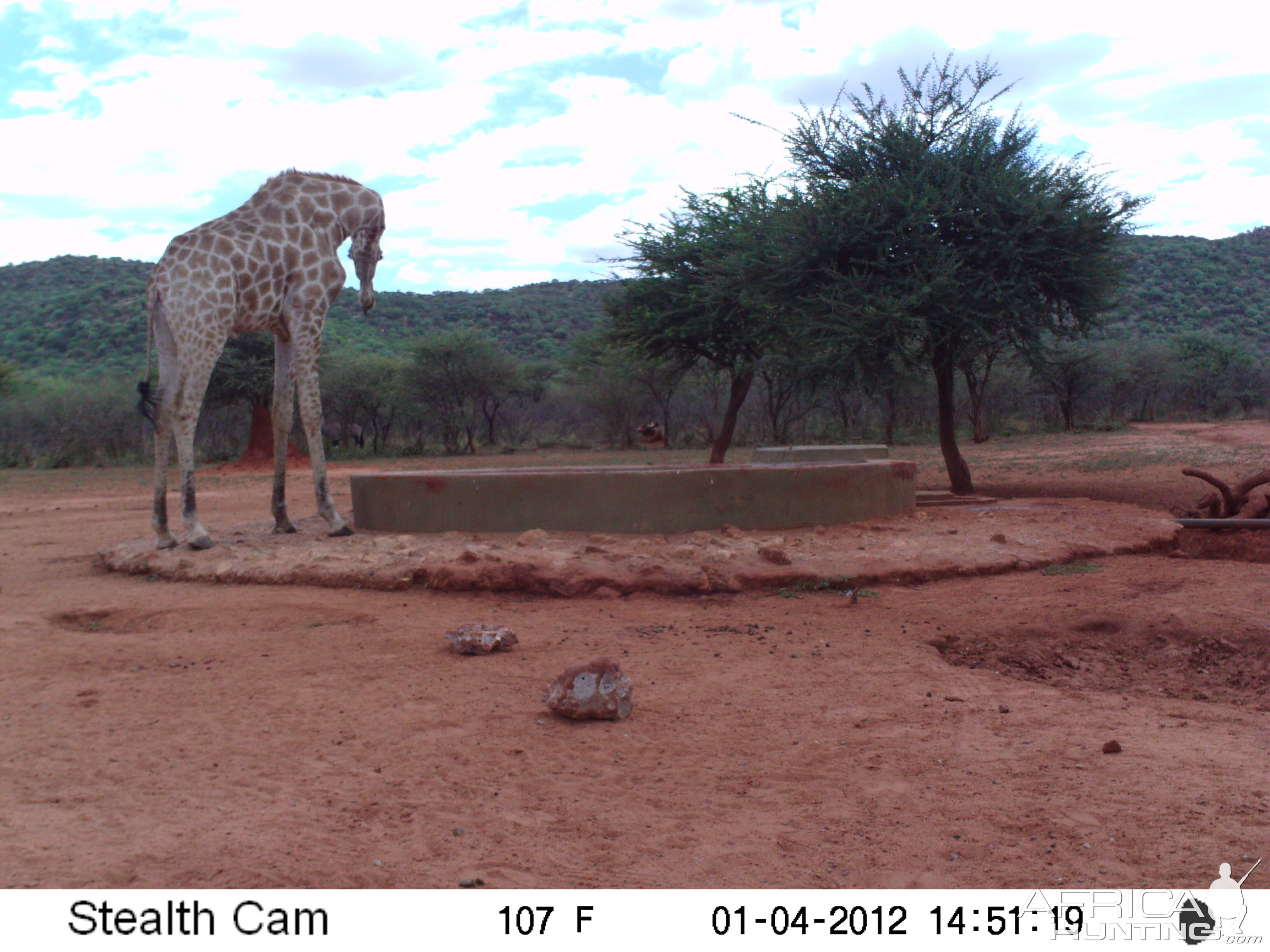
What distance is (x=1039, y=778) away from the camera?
316cm

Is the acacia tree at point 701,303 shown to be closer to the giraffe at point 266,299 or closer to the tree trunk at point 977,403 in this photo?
the giraffe at point 266,299

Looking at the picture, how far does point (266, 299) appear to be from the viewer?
8078mm

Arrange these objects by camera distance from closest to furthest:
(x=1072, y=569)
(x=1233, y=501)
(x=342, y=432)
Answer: (x=1072, y=569), (x=1233, y=501), (x=342, y=432)

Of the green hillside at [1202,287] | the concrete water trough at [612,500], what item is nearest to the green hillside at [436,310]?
the green hillside at [1202,287]

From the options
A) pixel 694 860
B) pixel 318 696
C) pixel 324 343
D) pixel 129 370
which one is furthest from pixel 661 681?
pixel 324 343

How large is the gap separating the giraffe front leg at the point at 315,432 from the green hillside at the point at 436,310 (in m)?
29.0

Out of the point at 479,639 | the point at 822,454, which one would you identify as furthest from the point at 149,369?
the point at 822,454

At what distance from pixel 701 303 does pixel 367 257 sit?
25.7ft

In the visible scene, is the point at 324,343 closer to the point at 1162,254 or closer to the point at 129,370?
the point at 129,370

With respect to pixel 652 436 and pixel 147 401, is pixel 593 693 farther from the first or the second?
A: pixel 652 436

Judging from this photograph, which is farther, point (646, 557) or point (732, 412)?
point (732, 412)

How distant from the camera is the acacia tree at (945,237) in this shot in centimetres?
1127

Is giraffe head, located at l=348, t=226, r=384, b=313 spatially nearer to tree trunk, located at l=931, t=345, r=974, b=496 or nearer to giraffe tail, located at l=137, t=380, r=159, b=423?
giraffe tail, located at l=137, t=380, r=159, b=423

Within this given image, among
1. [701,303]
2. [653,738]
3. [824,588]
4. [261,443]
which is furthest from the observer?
[261,443]
